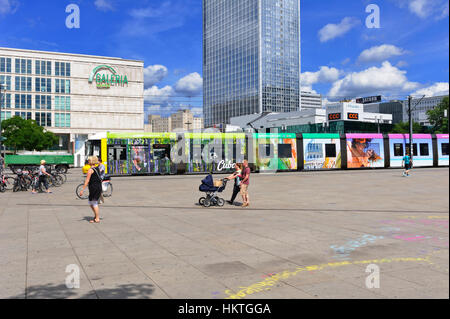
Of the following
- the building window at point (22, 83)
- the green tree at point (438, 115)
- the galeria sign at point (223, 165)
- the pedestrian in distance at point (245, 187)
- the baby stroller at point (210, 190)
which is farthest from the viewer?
the green tree at point (438, 115)

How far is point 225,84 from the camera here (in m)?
180

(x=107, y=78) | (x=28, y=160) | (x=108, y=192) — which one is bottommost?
(x=108, y=192)

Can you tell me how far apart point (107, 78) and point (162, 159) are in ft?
184

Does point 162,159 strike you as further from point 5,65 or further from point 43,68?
point 5,65

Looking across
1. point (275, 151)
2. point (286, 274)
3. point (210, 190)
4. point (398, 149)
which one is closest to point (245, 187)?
point (210, 190)

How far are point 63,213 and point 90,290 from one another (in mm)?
7630

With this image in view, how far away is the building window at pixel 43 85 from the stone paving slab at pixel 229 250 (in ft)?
230

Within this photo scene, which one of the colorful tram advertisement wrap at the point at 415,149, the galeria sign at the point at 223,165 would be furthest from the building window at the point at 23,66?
the colorful tram advertisement wrap at the point at 415,149

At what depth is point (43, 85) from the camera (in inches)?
2953

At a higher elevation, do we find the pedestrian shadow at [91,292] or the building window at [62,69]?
the building window at [62,69]

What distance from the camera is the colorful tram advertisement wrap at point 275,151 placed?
104ft

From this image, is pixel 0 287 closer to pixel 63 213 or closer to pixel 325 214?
pixel 63 213

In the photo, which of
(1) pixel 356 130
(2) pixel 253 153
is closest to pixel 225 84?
(1) pixel 356 130

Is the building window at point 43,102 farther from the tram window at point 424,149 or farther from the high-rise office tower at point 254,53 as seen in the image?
the high-rise office tower at point 254,53
